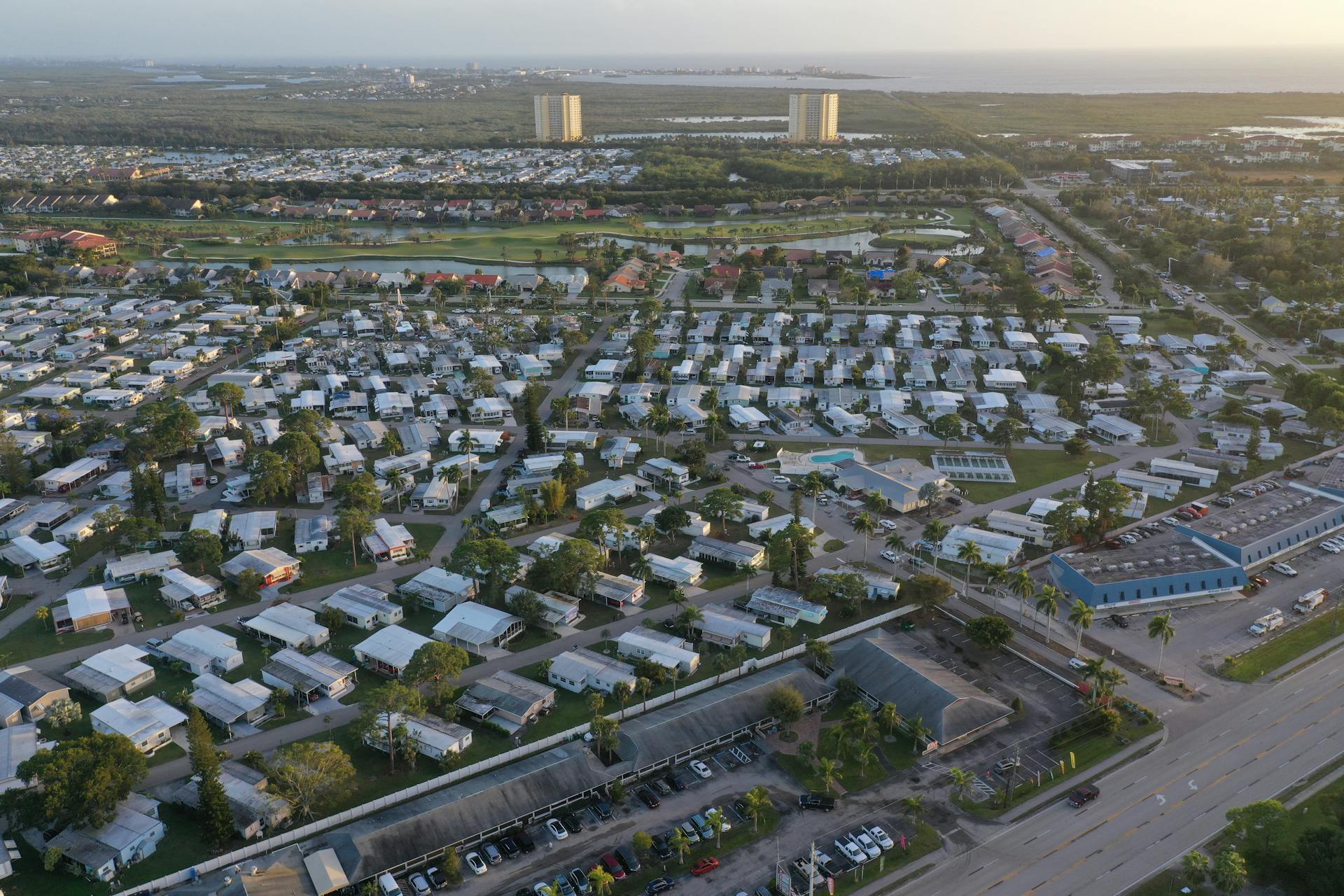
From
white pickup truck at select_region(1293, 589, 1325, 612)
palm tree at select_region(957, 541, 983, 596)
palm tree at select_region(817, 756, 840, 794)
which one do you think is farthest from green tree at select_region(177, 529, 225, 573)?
white pickup truck at select_region(1293, 589, 1325, 612)

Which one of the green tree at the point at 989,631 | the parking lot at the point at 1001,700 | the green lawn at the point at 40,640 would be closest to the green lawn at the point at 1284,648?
the parking lot at the point at 1001,700

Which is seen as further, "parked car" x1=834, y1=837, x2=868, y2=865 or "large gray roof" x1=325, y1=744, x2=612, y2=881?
"parked car" x1=834, y1=837, x2=868, y2=865

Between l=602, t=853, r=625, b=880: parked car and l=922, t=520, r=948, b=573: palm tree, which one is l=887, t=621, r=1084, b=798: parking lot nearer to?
l=922, t=520, r=948, b=573: palm tree

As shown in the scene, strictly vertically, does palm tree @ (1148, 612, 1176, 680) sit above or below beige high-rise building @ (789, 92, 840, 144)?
below

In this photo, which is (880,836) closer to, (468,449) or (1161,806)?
(1161,806)

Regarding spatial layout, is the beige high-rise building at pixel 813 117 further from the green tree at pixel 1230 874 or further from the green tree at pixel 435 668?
the green tree at pixel 1230 874

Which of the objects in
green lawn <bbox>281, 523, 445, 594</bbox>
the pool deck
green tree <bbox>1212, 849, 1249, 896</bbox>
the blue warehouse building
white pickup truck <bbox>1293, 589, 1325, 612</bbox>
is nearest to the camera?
green tree <bbox>1212, 849, 1249, 896</bbox>

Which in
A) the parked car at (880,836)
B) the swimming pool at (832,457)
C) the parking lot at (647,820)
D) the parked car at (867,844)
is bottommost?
the parking lot at (647,820)
